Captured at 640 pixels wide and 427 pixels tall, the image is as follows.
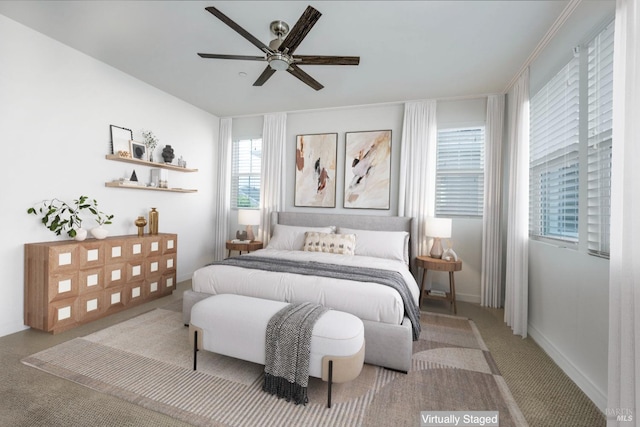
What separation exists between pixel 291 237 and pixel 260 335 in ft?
7.27

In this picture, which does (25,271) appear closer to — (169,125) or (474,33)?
(169,125)

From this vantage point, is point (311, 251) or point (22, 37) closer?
point (22, 37)

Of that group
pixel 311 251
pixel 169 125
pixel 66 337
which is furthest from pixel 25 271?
pixel 311 251

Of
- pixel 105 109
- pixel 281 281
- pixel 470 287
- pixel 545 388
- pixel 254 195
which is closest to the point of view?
pixel 545 388

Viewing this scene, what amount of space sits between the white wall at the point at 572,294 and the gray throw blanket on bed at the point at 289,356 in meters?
1.87

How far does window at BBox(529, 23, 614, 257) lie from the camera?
178 centimetres

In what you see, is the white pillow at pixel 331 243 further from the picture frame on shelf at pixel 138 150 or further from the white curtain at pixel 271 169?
the picture frame on shelf at pixel 138 150

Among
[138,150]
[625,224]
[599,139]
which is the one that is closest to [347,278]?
[625,224]

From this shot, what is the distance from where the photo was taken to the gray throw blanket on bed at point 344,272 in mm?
2346

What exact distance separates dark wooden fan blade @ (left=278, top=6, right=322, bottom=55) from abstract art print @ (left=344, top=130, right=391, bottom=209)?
2.31m

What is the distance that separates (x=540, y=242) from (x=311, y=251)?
97.0 inches

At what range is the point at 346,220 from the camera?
13.9 ft

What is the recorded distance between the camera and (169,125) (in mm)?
4184

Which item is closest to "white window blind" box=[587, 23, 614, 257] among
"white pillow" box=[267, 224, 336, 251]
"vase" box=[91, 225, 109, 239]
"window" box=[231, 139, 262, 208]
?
"white pillow" box=[267, 224, 336, 251]
